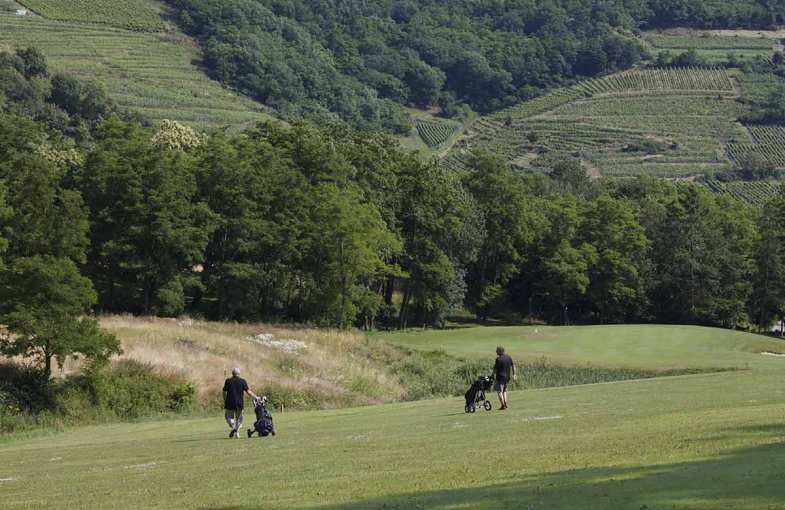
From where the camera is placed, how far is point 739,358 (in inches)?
2825

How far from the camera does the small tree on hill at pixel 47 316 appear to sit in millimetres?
52500

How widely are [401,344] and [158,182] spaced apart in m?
23.0

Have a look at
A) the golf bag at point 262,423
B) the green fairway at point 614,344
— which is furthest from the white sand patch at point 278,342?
the golf bag at point 262,423

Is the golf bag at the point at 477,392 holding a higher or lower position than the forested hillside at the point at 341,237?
lower

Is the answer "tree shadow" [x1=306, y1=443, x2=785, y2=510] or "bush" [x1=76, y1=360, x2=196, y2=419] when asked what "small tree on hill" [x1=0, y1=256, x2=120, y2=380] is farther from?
"tree shadow" [x1=306, y1=443, x2=785, y2=510]

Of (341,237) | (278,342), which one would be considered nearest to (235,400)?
(278,342)

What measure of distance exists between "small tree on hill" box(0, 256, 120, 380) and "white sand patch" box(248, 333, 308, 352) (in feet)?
57.8

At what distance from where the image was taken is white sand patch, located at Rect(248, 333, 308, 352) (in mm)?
71688

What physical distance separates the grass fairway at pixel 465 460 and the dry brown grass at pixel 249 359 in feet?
60.8

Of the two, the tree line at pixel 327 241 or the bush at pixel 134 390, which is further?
the tree line at pixel 327 241

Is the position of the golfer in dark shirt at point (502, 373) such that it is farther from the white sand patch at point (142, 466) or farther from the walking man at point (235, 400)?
the white sand patch at point (142, 466)

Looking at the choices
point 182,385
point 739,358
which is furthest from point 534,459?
point 739,358

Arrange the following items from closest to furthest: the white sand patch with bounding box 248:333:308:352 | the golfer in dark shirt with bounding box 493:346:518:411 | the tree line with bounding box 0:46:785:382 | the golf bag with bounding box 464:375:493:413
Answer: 1. the golfer in dark shirt with bounding box 493:346:518:411
2. the golf bag with bounding box 464:375:493:413
3. the white sand patch with bounding box 248:333:308:352
4. the tree line with bounding box 0:46:785:382

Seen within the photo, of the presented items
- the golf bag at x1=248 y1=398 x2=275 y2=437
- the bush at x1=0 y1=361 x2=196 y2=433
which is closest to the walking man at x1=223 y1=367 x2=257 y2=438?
the golf bag at x1=248 y1=398 x2=275 y2=437
